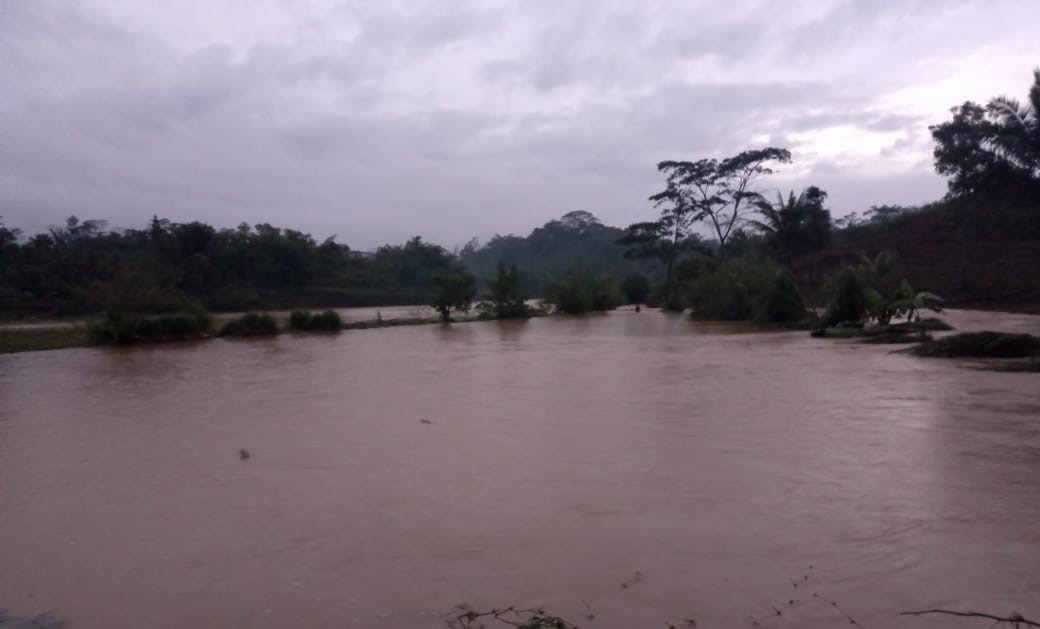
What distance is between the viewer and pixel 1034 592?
2.98 meters

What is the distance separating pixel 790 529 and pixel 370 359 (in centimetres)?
1105

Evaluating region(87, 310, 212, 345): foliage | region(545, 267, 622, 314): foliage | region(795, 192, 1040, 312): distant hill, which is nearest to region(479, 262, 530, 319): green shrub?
region(545, 267, 622, 314): foliage

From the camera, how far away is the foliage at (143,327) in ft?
60.4

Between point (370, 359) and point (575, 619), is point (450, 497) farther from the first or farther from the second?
point (370, 359)

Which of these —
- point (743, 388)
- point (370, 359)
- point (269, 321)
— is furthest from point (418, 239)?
point (743, 388)

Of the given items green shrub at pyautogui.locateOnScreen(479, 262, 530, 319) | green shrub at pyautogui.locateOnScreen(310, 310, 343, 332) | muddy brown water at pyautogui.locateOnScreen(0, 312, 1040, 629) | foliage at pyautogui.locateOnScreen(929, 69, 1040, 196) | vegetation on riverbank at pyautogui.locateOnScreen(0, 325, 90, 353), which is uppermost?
foliage at pyautogui.locateOnScreen(929, 69, 1040, 196)

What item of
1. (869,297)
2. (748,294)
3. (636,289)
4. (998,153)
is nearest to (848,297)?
(869,297)

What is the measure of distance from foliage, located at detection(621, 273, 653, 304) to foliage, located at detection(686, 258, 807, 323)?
14.2 m

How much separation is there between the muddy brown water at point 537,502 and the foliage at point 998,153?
17543 mm

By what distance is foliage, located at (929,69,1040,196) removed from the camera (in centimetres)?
2275

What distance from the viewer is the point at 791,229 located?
29781 mm

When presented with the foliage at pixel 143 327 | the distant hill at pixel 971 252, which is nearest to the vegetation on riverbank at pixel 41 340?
the foliage at pixel 143 327

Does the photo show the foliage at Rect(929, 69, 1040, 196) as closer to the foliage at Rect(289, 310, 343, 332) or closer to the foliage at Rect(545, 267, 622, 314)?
the foliage at Rect(545, 267, 622, 314)

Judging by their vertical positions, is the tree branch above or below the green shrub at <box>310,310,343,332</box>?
below
